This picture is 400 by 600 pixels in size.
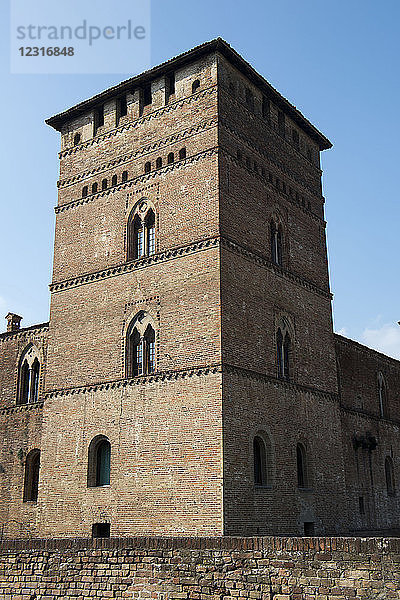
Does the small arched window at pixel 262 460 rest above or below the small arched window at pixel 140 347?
below

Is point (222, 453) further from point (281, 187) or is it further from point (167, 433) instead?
point (281, 187)

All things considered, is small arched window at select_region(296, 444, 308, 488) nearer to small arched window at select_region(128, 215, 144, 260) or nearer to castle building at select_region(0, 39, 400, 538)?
castle building at select_region(0, 39, 400, 538)

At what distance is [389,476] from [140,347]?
13452 millimetres

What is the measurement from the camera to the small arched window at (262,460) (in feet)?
60.3

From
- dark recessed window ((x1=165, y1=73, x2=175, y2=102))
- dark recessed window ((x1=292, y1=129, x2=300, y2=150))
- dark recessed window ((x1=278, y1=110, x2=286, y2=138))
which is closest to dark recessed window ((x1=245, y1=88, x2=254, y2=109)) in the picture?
dark recessed window ((x1=278, y1=110, x2=286, y2=138))

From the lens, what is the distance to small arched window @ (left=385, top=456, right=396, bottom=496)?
2686 cm

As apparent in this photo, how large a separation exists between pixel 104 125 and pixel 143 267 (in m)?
5.83

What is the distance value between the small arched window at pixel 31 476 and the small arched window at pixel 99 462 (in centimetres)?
409

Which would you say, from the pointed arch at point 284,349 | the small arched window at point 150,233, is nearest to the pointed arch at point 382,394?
the pointed arch at point 284,349

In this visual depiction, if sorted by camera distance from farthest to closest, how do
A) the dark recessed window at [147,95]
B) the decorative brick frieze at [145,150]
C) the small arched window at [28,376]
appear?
the small arched window at [28,376] < the dark recessed window at [147,95] < the decorative brick frieze at [145,150]

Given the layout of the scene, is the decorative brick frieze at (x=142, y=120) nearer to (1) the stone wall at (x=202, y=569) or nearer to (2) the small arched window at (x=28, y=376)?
(2) the small arched window at (x=28, y=376)

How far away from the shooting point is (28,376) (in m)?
24.3

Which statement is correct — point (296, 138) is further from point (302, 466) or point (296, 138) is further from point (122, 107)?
point (302, 466)

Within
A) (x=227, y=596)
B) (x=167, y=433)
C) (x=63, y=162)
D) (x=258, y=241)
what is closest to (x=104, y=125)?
(x=63, y=162)
